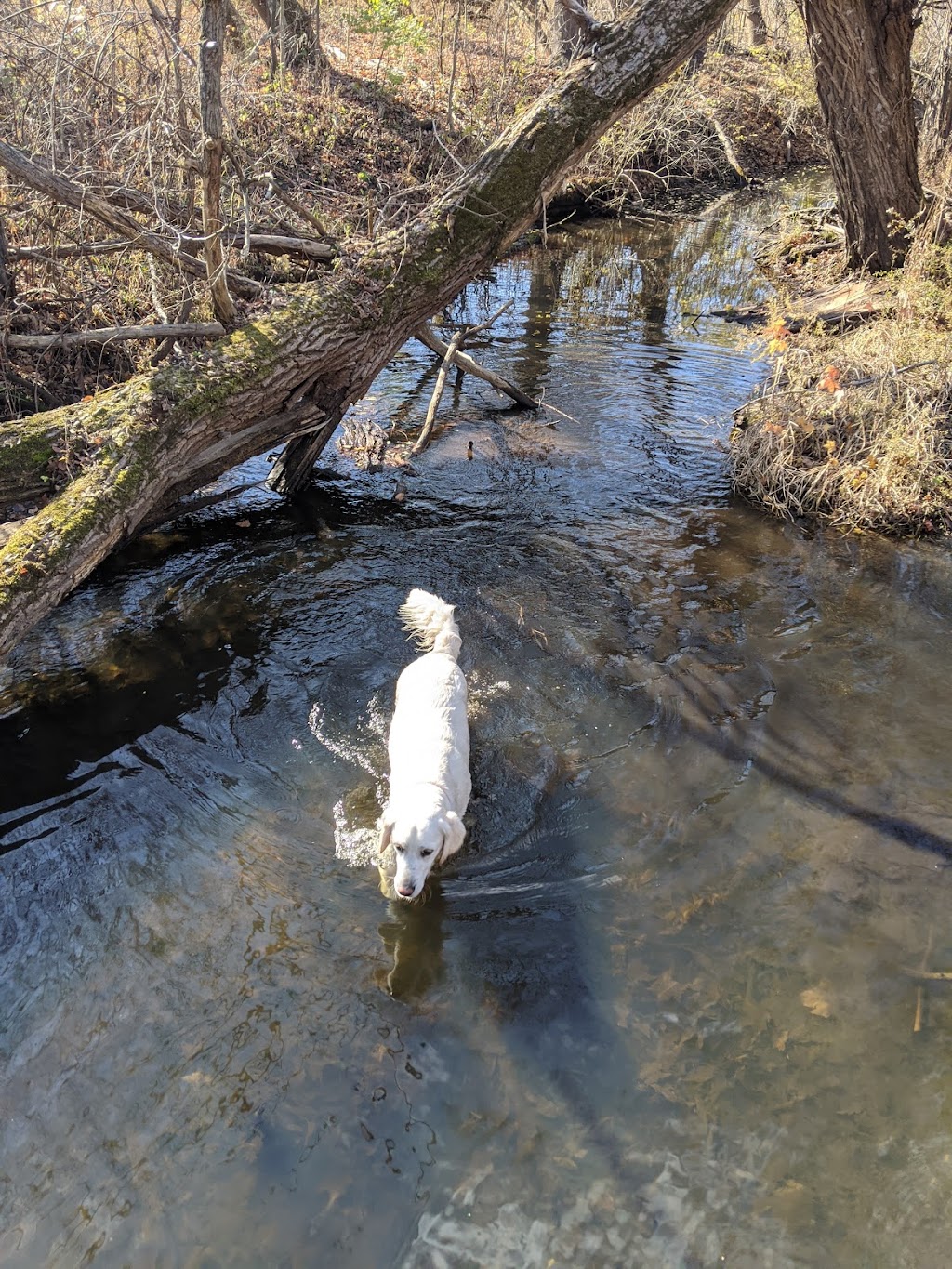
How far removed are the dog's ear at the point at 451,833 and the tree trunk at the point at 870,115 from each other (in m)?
8.75

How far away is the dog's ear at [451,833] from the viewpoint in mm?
4012

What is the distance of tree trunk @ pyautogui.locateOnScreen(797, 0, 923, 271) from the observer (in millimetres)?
8977

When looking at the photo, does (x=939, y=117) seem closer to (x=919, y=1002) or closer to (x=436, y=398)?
(x=436, y=398)

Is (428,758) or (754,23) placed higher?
(754,23)

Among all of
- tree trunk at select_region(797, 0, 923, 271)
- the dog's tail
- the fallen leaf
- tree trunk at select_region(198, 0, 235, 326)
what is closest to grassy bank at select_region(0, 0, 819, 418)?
tree trunk at select_region(198, 0, 235, 326)

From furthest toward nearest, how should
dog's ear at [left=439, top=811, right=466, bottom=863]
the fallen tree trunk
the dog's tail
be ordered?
1. the fallen tree trunk
2. the dog's tail
3. dog's ear at [left=439, top=811, right=466, bottom=863]

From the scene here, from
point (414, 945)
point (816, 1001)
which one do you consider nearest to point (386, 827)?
point (414, 945)

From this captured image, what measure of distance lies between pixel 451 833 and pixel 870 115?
947cm

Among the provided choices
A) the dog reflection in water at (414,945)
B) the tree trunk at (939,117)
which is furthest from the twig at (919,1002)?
the tree trunk at (939,117)

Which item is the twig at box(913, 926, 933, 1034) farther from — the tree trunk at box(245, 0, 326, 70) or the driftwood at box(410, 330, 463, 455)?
the tree trunk at box(245, 0, 326, 70)

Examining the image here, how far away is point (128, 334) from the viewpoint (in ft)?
21.1

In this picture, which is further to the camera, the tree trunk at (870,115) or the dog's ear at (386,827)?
the tree trunk at (870,115)

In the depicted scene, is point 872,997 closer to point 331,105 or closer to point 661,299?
point 661,299

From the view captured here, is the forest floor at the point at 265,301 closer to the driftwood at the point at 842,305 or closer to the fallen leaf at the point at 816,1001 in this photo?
the driftwood at the point at 842,305
